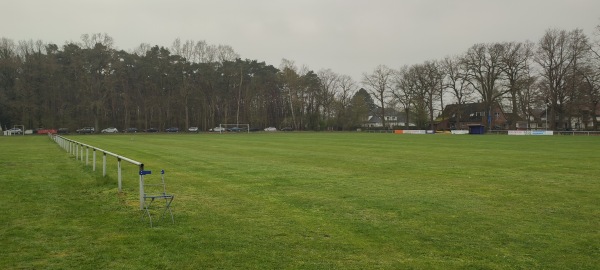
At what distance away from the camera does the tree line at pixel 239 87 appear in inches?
3051

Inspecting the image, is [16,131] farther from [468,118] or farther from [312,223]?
[468,118]

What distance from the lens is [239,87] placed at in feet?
345

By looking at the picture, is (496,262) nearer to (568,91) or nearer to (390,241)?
(390,241)

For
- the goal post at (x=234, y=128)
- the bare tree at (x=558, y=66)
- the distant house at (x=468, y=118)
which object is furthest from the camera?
the distant house at (x=468, y=118)

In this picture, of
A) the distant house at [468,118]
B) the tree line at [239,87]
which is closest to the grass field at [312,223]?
the tree line at [239,87]

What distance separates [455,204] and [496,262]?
4518 mm

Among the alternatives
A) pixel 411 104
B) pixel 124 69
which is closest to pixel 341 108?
pixel 411 104

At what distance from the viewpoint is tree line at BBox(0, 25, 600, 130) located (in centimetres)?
7750

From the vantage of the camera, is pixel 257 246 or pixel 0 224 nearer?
pixel 257 246

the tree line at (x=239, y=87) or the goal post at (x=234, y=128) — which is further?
the goal post at (x=234, y=128)

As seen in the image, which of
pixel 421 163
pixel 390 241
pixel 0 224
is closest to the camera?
pixel 390 241

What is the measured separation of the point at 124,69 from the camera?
303 ft

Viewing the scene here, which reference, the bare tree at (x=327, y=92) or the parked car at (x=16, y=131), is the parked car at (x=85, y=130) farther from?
the bare tree at (x=327, y=92)

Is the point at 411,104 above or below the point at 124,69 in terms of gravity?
below
